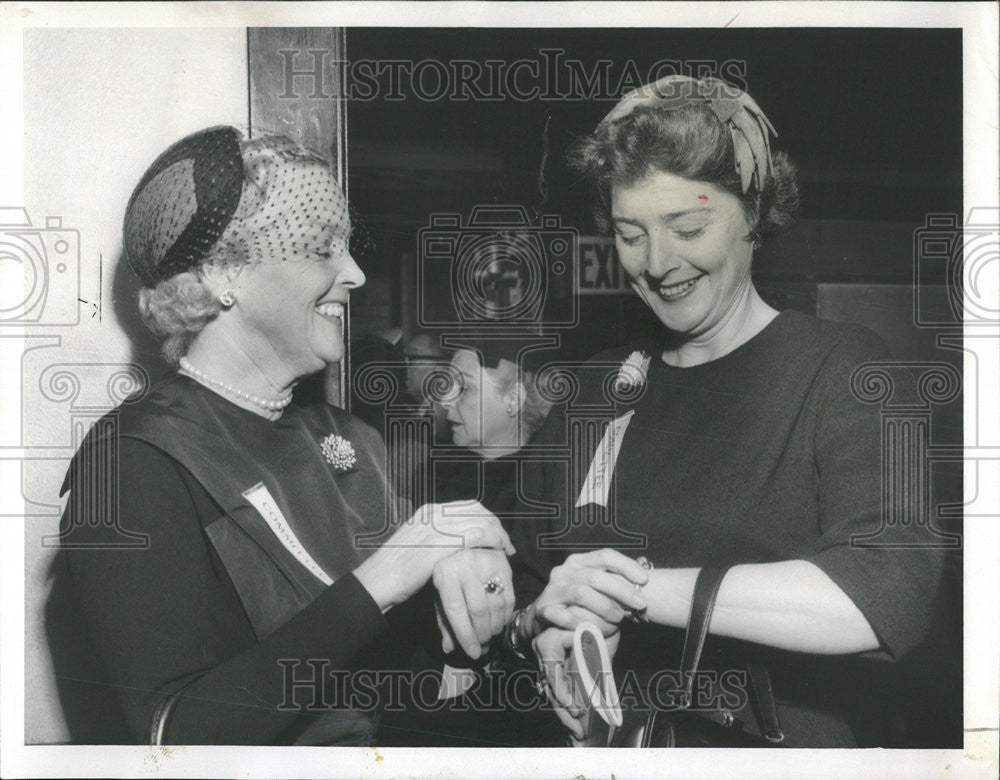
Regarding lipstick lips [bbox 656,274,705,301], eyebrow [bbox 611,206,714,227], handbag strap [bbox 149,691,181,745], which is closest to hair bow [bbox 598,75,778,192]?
eyebrow [bbox 611,206,714,227]

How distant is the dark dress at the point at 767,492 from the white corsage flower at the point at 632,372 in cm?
2

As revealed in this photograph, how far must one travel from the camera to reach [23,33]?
→ 249 cm

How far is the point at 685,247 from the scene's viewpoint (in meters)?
2.39

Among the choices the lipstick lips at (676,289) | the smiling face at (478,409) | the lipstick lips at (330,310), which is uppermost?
the lipstick lips at (676,289)

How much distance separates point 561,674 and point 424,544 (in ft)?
1.50

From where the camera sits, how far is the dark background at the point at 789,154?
2.43m

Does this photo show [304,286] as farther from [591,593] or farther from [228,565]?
[591,593]

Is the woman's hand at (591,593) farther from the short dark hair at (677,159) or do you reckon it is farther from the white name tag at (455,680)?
the short dark hair at (677,159)

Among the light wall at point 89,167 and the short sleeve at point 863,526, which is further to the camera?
the light wall at point 89,167

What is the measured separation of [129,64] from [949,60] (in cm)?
202

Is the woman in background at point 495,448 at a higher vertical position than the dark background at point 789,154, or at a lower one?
lower

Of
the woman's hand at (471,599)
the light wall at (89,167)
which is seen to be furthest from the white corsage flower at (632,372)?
the light wall at (89,167)

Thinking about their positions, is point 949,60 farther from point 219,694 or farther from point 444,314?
point 219,694

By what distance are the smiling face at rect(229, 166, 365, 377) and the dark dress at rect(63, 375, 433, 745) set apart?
151 millimetres
